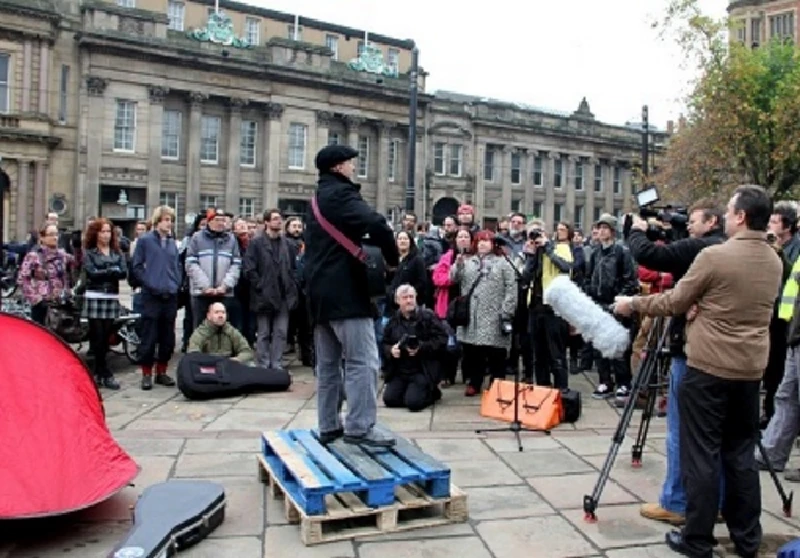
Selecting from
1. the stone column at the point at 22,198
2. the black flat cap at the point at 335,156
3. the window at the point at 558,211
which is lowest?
the black flat cap at the point at 335,156

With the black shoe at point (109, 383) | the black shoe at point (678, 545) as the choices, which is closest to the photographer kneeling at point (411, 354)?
the black shoe at point (109, 383)

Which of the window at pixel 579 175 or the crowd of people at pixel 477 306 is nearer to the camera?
the crowd of people at pixel 477 306

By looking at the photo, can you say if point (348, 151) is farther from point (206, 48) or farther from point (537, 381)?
point (206, 48)

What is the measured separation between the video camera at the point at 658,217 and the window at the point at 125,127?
129 ft

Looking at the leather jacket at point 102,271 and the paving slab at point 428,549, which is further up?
the leather jacket at point 102,271

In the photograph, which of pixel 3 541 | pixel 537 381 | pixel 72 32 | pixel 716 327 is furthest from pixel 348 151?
pixel 72 32

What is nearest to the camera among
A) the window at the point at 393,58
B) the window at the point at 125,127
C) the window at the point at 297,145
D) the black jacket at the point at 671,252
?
the black jacket at the point at 671,252

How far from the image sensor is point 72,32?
127ft

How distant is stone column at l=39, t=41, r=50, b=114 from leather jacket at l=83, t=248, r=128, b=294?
1262 inches

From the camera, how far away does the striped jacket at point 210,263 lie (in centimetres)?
994

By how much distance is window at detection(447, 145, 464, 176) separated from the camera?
2099 inches

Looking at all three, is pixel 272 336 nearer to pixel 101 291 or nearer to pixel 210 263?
pixel 210 263

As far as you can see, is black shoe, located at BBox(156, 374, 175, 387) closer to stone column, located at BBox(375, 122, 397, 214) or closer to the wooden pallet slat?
the wooden pallet slat

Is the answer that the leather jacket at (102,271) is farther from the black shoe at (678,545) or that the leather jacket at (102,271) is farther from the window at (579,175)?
the window at (579,175)
